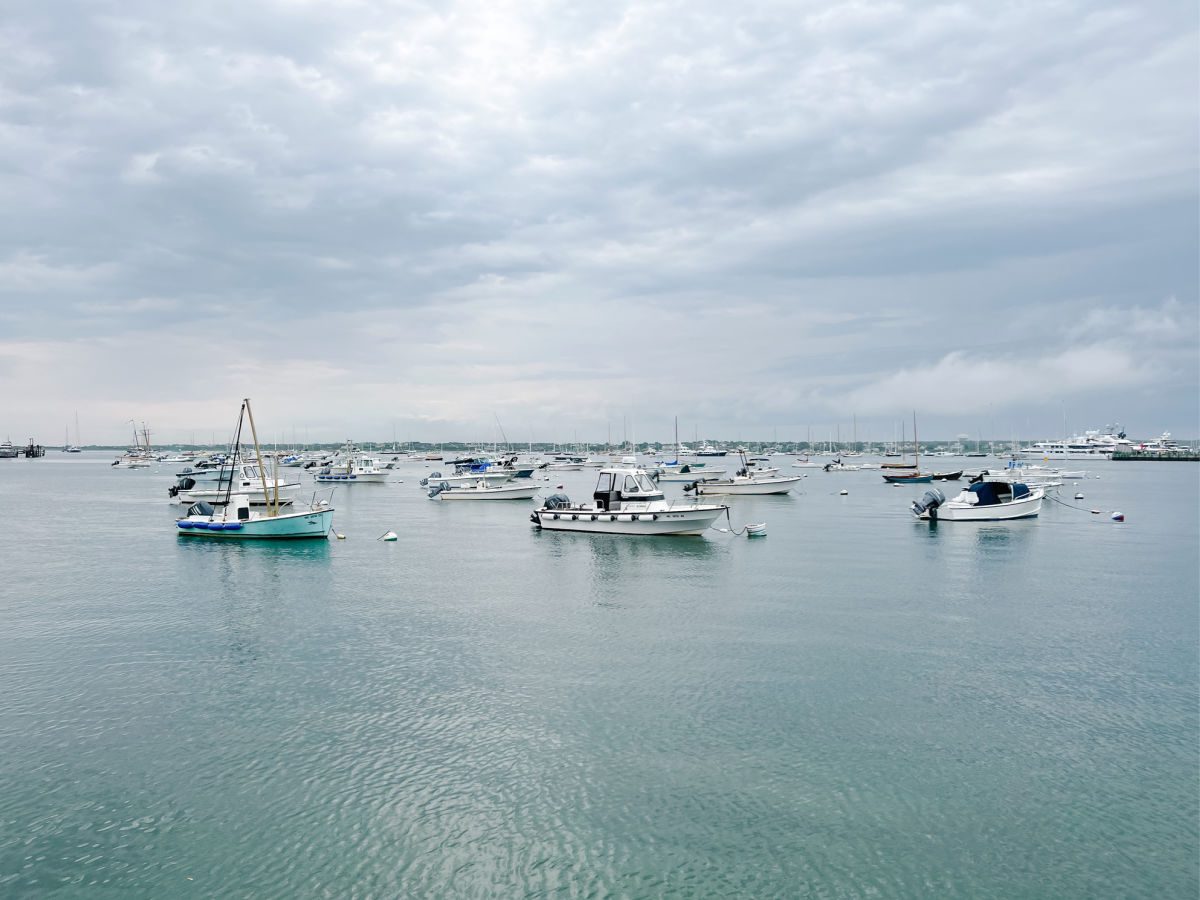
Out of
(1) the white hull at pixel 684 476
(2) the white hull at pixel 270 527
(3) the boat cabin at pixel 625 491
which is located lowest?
(1) the white hull at pixel 684 476

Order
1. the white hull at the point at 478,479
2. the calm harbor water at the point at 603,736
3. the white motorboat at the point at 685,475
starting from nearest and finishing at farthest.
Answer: the calm harbor water at the point at 603,736, the white hull at the point at 478,479, the white motorboat at the point at 685,475

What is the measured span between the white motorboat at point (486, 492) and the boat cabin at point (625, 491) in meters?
40.1

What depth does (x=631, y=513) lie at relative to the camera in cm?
5181

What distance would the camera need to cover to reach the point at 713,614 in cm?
3041

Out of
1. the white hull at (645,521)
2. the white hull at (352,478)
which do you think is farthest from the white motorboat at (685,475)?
the white hull at (645,521)

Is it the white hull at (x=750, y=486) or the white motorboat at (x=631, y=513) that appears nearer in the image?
the white motorboat at (x=631, y=513)

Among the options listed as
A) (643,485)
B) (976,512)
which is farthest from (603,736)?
(976,512)

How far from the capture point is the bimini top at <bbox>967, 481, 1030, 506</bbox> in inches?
2515

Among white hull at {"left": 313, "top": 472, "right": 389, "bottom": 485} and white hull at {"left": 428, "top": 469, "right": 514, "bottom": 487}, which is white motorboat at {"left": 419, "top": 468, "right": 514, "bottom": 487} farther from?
white hull at {"left": 313, "top": 472, "right": 389, "bottom": 485}

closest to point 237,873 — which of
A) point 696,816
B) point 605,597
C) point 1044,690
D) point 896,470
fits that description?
point 696,816

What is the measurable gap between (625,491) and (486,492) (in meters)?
42.5

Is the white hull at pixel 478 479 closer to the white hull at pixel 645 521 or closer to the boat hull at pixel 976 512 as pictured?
the white hull at pixel 645 521

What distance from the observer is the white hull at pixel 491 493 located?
302 ft

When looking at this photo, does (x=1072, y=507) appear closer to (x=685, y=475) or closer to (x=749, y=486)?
(x=749, y=486)
